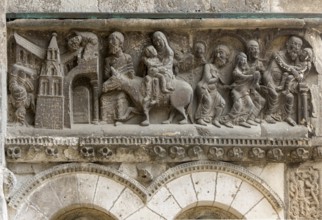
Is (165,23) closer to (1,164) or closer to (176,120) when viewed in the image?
(176,120)

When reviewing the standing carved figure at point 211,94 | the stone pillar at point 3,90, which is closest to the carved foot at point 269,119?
the standing carved figure at point 211,94

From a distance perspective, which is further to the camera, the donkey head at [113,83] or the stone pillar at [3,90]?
the donkey head at [113,83]

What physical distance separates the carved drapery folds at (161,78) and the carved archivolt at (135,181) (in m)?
0.42

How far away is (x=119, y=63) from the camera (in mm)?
10648

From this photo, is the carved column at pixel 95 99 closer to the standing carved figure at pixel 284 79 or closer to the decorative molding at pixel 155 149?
the decorative molding at pixel 155 149

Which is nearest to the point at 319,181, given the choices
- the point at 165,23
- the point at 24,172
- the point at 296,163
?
the point at 296,163

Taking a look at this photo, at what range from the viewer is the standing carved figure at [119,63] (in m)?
10.6

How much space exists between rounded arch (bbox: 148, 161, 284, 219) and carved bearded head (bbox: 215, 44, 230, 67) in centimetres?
97

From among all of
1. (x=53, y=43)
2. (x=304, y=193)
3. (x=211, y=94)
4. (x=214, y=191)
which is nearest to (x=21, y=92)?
(x=53, y=43)

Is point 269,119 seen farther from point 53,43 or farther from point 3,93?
point 3,93

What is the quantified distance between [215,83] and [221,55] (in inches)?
10.7

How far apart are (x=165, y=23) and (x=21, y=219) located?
225 centimetres

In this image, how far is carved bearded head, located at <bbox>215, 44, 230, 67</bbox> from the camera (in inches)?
422

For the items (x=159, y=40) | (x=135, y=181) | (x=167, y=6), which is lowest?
(x=135, y=181)
